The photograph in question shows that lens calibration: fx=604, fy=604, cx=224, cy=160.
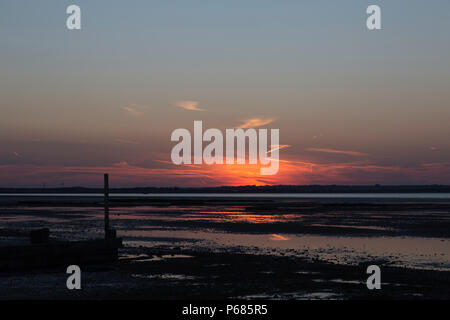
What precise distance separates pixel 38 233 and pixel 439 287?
1719cm

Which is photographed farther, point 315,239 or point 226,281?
point 315,239

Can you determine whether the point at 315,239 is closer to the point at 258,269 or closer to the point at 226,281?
the point at 258,269

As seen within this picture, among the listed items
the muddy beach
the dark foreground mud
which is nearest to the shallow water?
the muddy beach

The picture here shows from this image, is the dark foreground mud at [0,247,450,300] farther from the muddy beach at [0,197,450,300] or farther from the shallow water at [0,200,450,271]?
the shallow water at [0,200,450,271]

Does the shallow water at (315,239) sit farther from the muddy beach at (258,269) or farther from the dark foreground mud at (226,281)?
the dark foreground mud at (226,281)

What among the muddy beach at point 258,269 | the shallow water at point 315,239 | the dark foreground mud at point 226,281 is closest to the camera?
the dark foreground mud at point 226,281

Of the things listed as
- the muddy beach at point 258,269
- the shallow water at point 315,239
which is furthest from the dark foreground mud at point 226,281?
the shallow water at point 315,239

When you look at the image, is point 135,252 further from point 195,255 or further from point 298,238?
point 298,238

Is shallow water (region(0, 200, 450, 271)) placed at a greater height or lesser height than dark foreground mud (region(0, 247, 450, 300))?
lesser

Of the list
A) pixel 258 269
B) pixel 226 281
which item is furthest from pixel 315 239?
pixel 226 281

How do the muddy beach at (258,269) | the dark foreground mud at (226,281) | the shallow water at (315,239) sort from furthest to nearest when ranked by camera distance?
the shallow water at (315,239) < the muddy beach at (258,269) < the dark foreground mud at (226,281)
